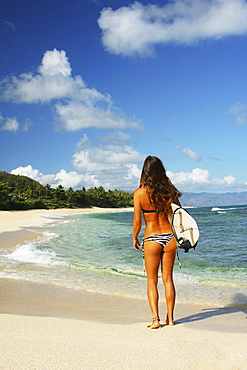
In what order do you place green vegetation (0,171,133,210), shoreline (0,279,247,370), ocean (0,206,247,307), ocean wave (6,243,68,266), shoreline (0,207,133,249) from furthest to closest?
green vegetation (0,171,133,210) → shoreline (0,207,133,249) → ocean wave (6,243,68,266) → ocean (0,206,247,307) → shoreline (0,279,247,370)

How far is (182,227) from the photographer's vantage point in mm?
4152

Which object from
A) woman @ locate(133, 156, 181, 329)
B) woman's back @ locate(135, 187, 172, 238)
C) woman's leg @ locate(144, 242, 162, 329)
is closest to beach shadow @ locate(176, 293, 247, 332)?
woman's leg @ locate(144, 242, 162, 329)

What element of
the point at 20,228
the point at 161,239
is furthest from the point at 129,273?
the point at 20,228

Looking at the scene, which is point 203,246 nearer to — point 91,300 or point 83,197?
point 91,300

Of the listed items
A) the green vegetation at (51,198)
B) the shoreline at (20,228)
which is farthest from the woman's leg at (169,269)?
the green vegetation at (51,198)

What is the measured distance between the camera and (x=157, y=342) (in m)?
3.31

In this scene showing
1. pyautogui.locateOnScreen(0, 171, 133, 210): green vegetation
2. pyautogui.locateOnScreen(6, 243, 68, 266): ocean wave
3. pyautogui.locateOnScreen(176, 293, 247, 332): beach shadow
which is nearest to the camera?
pyautogui.locateOnScreen(176, 293, 247, 332): beach shadow

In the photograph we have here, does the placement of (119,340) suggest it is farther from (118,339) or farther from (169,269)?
(169,269)

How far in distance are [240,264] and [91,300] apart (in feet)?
19.5

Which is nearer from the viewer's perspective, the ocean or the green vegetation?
the ocean

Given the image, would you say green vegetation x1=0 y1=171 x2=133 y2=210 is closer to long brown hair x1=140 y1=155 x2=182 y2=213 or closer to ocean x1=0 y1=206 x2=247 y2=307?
ocean x1=0 y1=206 x2=247 y2=307

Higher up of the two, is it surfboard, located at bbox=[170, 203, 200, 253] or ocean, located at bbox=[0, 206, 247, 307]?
surfboard, located at bbox=[170, 203, 200, 253]

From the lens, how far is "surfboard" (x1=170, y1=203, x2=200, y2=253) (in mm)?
4141

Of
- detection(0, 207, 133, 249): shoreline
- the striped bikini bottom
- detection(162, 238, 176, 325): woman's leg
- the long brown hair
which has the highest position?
the long brown hair
